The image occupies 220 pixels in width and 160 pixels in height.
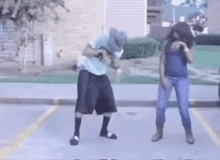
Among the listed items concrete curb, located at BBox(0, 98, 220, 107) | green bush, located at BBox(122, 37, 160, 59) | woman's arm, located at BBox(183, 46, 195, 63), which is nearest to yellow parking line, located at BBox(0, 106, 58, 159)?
concrete curb, located at BBox(0, 98, 220, 107)

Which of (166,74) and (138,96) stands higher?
(166,74)

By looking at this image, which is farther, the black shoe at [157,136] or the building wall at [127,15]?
the building wall at [127,15]

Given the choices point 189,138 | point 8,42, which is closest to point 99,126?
point 189,138

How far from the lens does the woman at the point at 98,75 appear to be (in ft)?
22.2

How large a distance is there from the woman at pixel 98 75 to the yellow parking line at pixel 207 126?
1.68 m

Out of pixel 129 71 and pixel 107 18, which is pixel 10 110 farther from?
pixel 107 18

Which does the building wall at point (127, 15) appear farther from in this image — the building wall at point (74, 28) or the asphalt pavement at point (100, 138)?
the asphalt pavement at point (100, 138)

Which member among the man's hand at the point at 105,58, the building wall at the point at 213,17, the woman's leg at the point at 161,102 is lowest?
the building wall at the point at 213,17

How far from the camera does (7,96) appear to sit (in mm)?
11148

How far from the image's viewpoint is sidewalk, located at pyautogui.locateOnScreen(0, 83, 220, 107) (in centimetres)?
1078

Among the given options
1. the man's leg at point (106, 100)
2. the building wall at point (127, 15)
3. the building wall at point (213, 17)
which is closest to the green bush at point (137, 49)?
the building wall at point (127, 15)

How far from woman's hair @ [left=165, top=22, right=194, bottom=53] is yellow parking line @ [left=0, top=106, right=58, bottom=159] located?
2.54 m

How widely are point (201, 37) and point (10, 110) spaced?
3450cm

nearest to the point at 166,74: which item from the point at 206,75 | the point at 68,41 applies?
the point at 206,75
